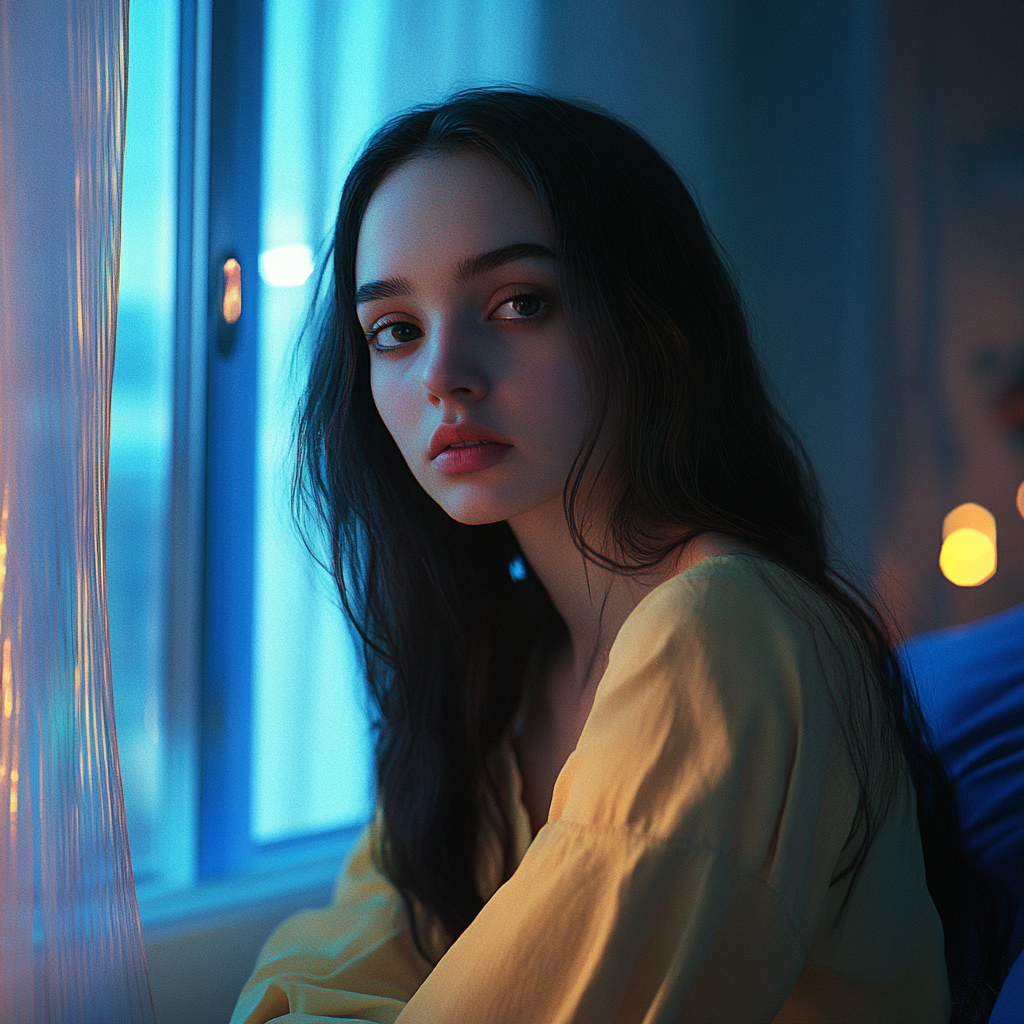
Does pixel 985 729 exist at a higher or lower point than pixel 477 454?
lower

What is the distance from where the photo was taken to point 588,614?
0.89 m

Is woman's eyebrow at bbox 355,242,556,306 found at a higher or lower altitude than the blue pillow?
higher

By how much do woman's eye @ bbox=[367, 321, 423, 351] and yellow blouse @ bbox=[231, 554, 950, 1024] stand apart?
13.6 inches

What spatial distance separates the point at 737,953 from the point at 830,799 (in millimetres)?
125

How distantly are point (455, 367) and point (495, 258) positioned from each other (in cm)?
10

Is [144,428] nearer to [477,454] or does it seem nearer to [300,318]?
[300,318]

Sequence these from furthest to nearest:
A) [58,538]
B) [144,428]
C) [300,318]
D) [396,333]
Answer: [300,318]
[144,428]
[396,333]
[58,538]

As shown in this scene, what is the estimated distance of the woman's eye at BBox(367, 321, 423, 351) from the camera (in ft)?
2.68

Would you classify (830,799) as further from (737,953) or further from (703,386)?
(703,386)

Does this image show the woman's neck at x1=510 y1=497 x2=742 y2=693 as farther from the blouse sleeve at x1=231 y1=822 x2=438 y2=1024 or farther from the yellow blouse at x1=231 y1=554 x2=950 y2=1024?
the blouse sleeve at x1=231 y1=822 x2=438 y2=1024

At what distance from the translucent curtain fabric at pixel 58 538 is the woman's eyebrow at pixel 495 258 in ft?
0.96

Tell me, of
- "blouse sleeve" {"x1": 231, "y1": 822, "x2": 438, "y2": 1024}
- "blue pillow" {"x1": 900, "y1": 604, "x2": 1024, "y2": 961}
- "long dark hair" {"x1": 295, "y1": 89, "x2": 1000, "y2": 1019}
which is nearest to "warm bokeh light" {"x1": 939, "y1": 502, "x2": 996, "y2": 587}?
"blue pillow" {"x1": 900, "y1": 604, "x2": 1024, "y2": 961}

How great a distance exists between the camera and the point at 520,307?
747 millimetres

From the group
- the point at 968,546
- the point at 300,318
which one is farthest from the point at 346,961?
the point at 968,546
